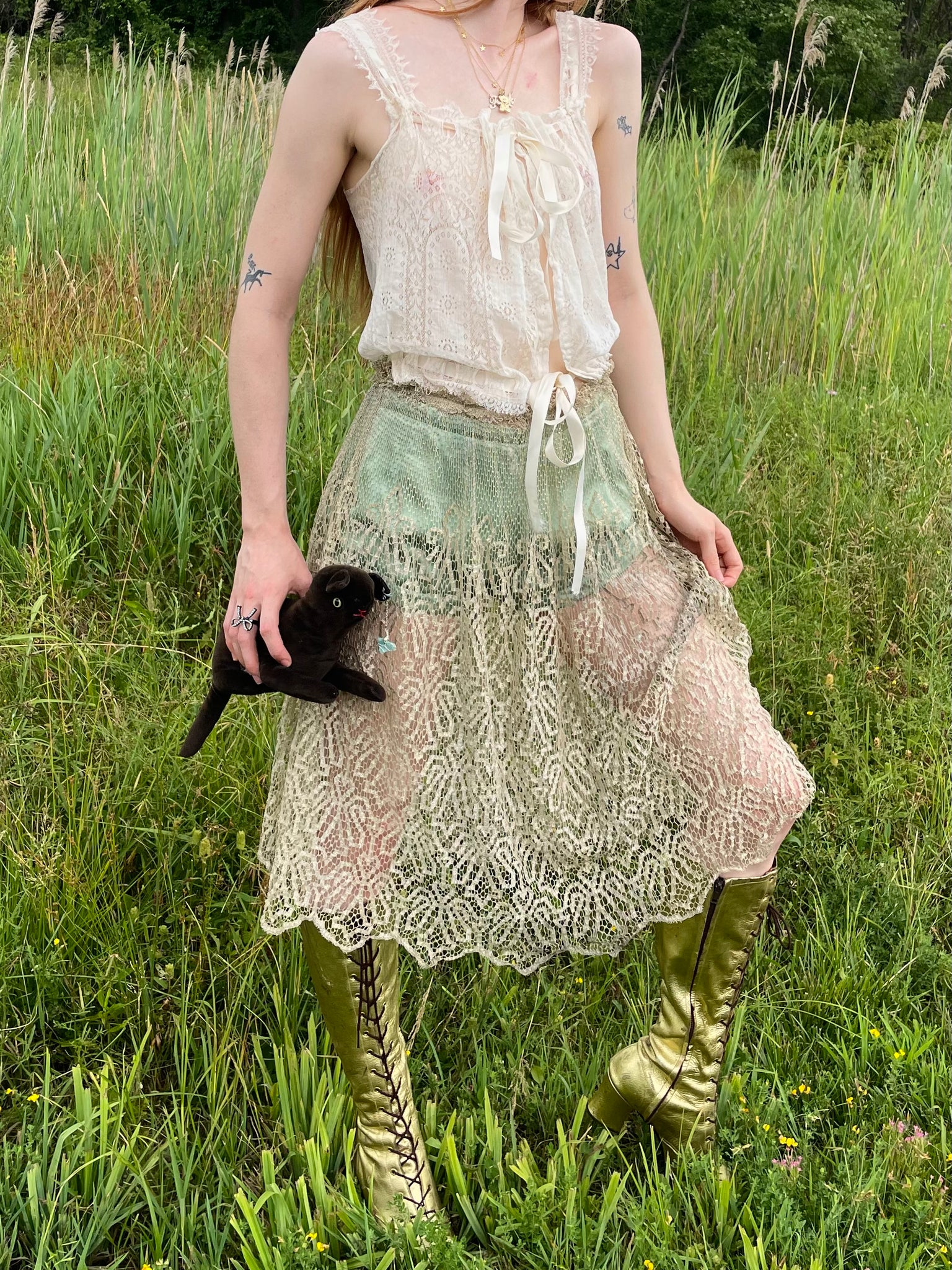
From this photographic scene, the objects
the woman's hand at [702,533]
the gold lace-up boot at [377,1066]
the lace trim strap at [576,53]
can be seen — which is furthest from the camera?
the woman's hand at [702,533]

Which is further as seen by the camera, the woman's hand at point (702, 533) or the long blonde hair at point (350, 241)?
the woman's hand at point (702, 533)

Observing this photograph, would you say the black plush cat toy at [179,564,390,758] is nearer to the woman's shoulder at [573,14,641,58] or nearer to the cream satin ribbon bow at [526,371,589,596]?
the cream satin ribbon bow at [526,371,589,596]

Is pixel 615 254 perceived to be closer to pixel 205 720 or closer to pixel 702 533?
pixel 702 533

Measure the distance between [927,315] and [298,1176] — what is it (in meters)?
3.44

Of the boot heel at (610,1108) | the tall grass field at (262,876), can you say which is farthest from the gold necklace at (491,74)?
the boot heel at (610,1108)

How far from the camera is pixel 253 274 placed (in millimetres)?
1297

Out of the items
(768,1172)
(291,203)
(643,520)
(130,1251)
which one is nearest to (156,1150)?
(130,1251)

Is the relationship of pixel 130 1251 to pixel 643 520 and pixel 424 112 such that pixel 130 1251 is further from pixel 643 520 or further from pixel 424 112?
pixel 424 112

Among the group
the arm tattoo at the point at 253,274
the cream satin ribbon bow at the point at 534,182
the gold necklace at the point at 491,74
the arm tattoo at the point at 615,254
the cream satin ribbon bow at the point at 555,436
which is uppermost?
the gold necklace at the point at 491,74

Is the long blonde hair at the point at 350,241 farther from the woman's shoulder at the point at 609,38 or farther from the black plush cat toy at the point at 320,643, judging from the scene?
the black plush cat toy at the point at 320,643

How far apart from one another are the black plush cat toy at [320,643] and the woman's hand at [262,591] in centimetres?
2

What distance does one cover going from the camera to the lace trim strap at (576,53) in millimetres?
1343

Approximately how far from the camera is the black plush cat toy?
1.31 metres

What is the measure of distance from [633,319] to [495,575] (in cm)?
44
